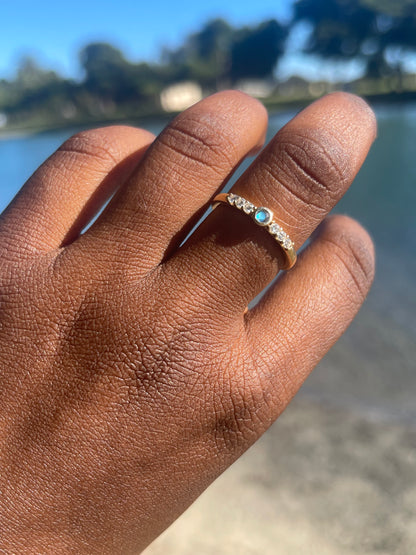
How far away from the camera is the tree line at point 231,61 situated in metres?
42.5

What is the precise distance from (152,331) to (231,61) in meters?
57.8

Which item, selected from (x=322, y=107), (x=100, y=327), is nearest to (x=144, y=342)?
(x=100, y=327)

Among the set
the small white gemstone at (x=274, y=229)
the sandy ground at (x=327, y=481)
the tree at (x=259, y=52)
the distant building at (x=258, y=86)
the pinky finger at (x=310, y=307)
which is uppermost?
the tree at (x=259, y=52)

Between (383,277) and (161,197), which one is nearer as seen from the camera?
(161,197)

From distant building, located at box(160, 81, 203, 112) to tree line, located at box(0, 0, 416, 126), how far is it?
30.6 inches

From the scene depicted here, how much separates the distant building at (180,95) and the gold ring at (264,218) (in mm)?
50066

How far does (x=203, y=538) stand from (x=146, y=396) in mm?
906

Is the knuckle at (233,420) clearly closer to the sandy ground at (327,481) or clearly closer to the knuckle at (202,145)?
the knuckle at (202,145)

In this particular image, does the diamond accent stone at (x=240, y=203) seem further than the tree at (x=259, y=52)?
No

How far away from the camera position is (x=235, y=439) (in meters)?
0.91

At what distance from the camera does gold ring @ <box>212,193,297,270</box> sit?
791 mm

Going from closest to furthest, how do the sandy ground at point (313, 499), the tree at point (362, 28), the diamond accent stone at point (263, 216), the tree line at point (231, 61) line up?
1. the diamond accent stone at point (263, 216)
2. the sandy ground at point (313, 499)
3. the tree at point (362, 28)
4. the tree line at point (231, 61)

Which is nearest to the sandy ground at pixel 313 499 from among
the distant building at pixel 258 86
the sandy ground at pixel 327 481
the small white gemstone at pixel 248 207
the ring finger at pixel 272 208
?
the sandy ground at pixel 327 481

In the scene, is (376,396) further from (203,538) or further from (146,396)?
(146,396)
